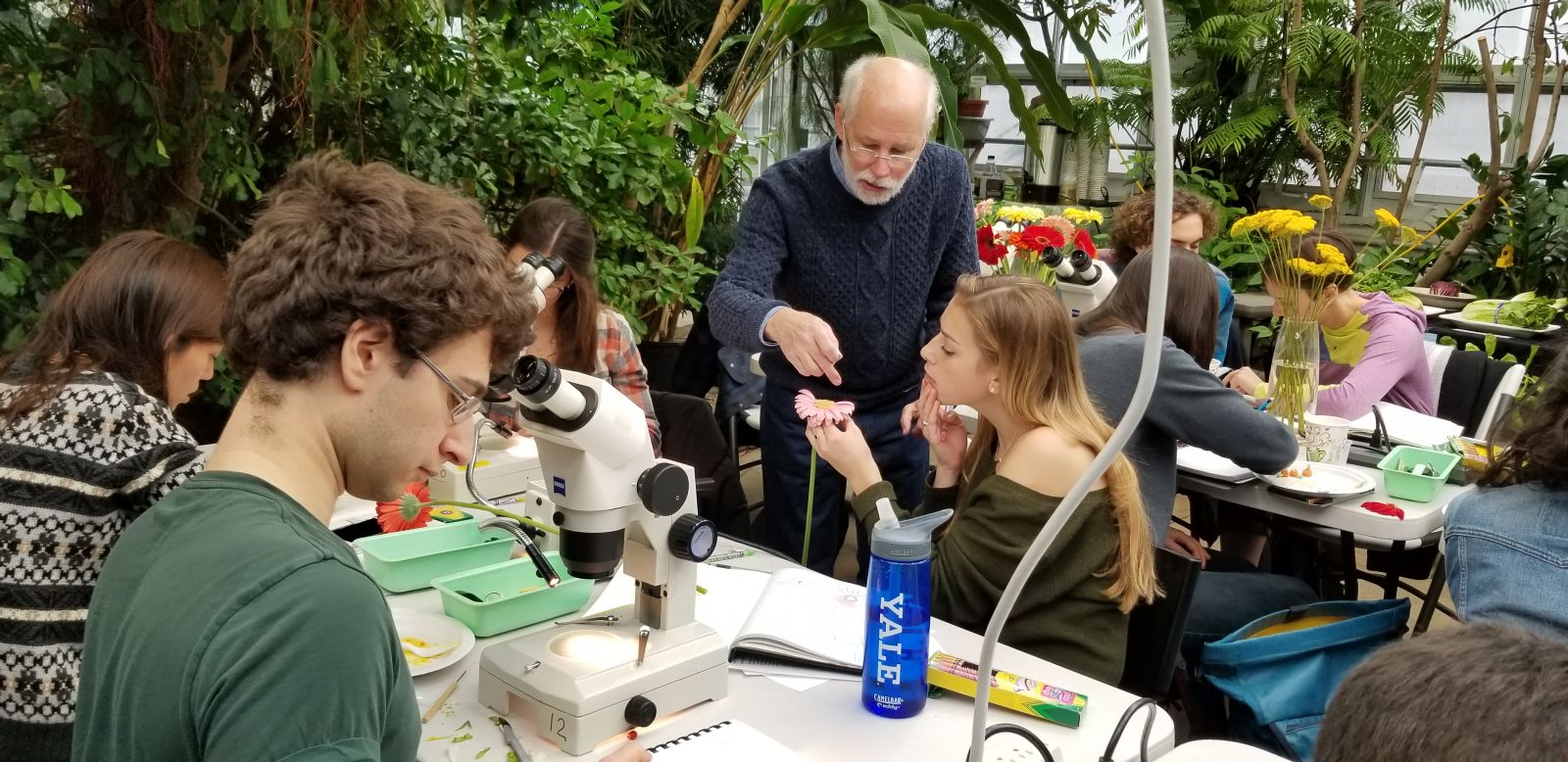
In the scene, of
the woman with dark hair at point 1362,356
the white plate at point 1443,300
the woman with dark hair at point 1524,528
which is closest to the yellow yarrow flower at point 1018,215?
the woman with dark hair at point 1362,356

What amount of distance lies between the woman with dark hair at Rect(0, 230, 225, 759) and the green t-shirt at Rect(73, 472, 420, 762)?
2.26ft

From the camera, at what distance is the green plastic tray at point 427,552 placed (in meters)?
1.78

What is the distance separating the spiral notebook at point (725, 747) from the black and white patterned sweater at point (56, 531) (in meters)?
0.87

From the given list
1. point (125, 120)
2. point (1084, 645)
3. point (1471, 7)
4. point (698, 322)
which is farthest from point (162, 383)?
point (1471, 7)

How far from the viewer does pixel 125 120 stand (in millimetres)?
2395

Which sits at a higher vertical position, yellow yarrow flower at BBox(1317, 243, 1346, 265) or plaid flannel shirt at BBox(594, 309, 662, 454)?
yellow yarrow flower at BBox(1317, 243, 1346, 265)

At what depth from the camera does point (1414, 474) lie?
254 centimetres

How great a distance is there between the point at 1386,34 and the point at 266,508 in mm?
6860

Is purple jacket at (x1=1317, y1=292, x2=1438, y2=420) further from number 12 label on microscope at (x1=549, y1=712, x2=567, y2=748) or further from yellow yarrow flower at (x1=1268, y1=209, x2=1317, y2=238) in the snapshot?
number 12 label on microscope at (x1=549, y1=712, x2=567, y2=748)

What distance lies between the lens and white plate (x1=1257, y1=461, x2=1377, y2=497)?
99.0 inches

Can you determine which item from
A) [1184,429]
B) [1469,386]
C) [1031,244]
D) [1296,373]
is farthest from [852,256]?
[1469,386]

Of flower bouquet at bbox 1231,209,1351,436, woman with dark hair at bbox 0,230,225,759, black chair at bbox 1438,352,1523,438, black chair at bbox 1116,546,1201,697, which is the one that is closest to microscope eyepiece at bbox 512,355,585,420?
woman with dark hair at bbox 0,230,225,759

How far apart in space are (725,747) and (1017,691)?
0.41 m

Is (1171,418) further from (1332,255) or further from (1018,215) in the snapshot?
(1018,215)
